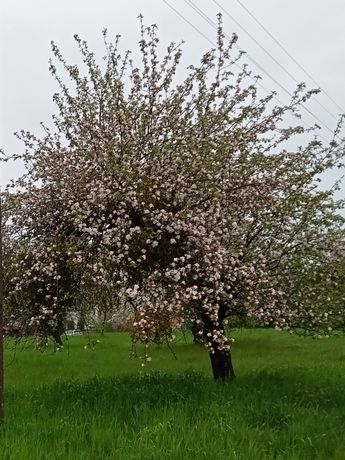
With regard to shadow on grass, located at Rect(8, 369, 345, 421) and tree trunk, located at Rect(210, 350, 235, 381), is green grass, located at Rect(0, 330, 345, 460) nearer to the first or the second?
shadow on grass, located at Rect(8, 369, 345, 421)

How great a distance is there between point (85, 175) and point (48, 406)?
130 inches

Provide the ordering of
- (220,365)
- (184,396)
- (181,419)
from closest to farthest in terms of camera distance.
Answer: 1. (181,419)
2. (184,396)
3. (220,365)

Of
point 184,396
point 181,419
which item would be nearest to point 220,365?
point 184,396

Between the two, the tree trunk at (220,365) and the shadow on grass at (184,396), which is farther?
the tree trunk at (220,365)

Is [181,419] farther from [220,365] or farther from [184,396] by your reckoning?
[220,365]

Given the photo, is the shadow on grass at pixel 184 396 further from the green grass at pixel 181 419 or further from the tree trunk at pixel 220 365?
the tree trunk at pixel 220 365

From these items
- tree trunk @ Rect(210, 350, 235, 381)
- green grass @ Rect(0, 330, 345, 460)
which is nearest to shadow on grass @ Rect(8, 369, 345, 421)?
green grass @ Rect(0, 330, 345, 460)

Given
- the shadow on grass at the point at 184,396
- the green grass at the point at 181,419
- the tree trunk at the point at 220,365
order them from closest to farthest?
the green grass at the point at 181,419
the shadow on grass at the point at 184,396
the tree trunk at the point at 220,365

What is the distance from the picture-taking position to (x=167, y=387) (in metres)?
9.83

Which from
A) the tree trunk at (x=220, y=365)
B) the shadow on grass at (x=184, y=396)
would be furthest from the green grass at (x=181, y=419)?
the tree trunk at (x=220, y=365)

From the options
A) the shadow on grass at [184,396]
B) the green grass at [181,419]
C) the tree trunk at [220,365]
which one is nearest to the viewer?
the green grass at [181,419]

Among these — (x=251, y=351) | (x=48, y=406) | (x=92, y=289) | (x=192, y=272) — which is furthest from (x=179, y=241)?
(x=251, y=351)

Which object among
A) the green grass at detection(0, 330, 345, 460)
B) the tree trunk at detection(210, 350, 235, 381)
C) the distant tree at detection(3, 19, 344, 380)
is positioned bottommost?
the green grass at detection(0, 330, 345, 460)

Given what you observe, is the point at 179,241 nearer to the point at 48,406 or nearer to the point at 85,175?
the point at 85,175
